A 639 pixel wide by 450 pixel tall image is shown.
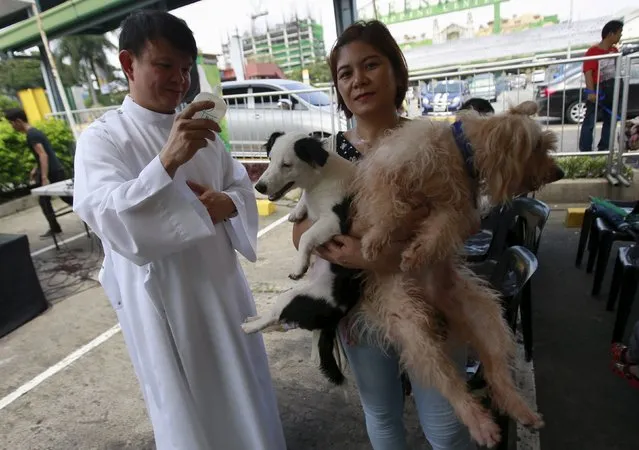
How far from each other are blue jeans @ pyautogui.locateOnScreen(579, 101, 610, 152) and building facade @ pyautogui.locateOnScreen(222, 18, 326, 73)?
36.4m

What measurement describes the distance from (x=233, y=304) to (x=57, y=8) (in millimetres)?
11489

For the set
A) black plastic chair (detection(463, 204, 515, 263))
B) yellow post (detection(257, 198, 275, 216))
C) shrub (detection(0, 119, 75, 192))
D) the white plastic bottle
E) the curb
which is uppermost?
the white plastic bottle

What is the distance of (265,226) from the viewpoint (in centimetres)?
626

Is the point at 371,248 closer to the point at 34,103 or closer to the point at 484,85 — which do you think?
the point at 484,85

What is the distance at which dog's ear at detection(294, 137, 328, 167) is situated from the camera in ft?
4.87

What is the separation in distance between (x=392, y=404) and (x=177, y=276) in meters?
1.02

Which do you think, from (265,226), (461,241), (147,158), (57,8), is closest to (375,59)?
(461,241)

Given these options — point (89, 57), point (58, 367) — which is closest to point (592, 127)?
point (58, 367)

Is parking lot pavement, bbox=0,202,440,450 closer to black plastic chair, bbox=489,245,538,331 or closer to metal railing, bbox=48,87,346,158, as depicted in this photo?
black plastic chair, bbox=489,245,538,331

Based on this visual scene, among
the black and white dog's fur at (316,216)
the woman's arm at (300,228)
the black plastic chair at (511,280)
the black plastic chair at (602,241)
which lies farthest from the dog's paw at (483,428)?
the black plastic chair at (602,241)

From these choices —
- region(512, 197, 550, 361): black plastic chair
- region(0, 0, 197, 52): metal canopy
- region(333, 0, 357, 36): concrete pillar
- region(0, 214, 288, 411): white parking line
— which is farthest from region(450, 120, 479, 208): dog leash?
region(0, 0, 197, 52): metal canopy

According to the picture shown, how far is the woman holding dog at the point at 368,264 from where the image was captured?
1.47m

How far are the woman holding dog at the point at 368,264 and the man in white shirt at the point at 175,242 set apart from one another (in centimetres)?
55

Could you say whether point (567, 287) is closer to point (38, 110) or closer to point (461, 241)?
point (461, 241)
